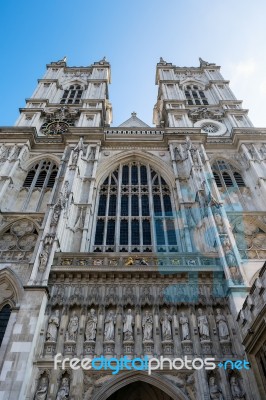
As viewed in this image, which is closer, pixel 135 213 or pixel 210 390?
pixel 210 390

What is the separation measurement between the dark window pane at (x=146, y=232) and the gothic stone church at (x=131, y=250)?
0.07m

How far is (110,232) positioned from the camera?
55.0 feet

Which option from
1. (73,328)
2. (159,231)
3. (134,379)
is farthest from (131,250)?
(134,379)

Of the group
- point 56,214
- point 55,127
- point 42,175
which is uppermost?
point 55,127

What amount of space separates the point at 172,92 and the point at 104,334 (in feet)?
75.1

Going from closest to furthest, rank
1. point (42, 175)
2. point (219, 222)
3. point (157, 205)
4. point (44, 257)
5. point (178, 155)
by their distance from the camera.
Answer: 1. point (44, 257)
2. point (219, 222)
3. point (157, 205)
4. point (42, 175)
5. point (178, 155)

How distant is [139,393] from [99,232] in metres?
7.26

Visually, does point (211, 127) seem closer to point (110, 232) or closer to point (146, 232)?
point (146, 232)

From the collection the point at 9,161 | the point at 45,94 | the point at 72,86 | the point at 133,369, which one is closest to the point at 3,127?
the point at 9,161

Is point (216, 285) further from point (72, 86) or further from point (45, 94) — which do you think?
point (72, 86)

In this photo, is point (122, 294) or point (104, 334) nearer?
point (104, 334)

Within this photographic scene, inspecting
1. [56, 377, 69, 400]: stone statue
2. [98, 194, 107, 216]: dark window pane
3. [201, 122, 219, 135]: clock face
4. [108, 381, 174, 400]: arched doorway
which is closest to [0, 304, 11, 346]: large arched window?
[56, 377, 69, 400]: stone statue

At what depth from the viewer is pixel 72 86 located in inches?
1235

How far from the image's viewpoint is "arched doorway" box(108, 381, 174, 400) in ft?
39.1
